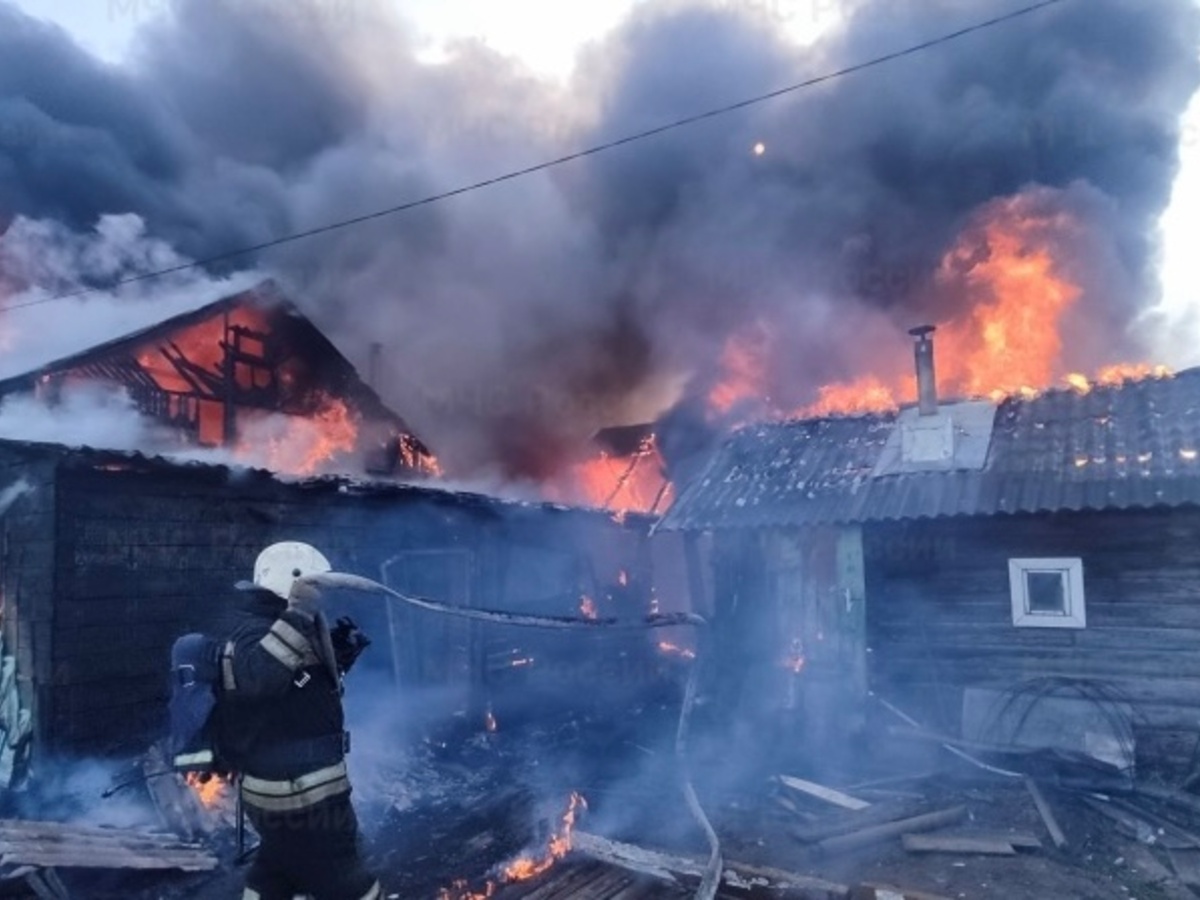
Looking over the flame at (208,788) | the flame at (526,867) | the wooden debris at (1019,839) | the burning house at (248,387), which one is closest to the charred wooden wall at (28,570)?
the flame at (208,788)

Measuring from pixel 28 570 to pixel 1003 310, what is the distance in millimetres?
23641

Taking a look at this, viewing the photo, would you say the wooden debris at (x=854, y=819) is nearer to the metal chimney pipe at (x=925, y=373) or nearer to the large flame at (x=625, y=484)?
the metal chimney pipe at (x=925, y=373)

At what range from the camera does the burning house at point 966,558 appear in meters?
9.41

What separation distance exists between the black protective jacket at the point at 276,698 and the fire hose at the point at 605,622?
0.99ft

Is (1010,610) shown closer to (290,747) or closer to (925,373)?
(925,373)

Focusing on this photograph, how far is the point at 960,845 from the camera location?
7.12 m

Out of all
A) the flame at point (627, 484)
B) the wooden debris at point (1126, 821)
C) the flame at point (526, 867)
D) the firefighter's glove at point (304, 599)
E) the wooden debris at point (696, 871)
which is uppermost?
the flame at point (627, 484)

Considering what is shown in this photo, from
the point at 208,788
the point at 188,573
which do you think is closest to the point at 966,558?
the point at 208,788

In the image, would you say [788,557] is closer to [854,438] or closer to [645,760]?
[854,438]

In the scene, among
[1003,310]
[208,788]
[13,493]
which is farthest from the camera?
[1003,310]

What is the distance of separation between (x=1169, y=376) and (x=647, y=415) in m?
19.9

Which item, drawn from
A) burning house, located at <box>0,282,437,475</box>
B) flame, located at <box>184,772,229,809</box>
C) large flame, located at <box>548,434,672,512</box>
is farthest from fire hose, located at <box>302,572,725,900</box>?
large flame, located at <box>548,434,672,512</box>

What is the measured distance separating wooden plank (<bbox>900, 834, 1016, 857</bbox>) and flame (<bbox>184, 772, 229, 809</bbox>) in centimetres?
671

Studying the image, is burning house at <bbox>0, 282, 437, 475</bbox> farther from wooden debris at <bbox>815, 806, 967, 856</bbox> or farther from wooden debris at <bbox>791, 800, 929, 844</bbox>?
wooden debris at <bbox>815, 806, 967, 856</bbox>
